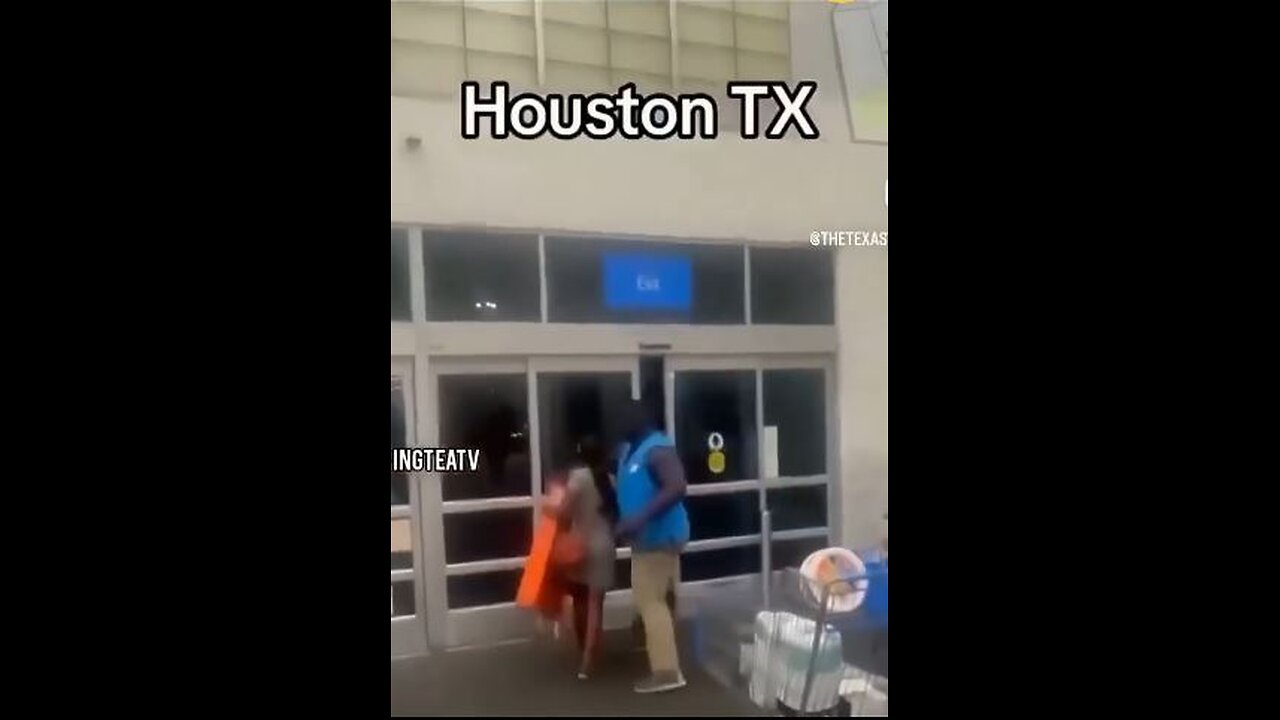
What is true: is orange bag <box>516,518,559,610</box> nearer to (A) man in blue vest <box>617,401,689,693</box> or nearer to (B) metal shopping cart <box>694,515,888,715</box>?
(A) man in blue vest <box>617,401,689,693</box>

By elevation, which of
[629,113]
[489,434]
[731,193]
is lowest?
[489,434]

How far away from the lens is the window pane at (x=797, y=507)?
2143 mm

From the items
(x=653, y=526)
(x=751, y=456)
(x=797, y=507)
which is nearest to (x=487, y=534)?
(x=653, y=526)

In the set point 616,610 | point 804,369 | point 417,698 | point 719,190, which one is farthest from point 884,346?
point 417,698

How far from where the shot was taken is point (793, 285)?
83.7 inches

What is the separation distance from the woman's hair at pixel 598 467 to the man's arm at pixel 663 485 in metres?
0.09

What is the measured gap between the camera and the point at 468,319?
1.98 meters

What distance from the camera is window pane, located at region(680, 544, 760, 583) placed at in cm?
214

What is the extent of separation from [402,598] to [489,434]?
1.57 feet

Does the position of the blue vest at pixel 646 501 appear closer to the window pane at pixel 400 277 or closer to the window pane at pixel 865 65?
the window pane at pixel 400 277

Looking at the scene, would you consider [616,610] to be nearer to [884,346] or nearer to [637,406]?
[637,406]

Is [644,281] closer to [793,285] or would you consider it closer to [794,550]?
[793,285]

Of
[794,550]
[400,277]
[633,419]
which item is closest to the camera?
[400,277]
